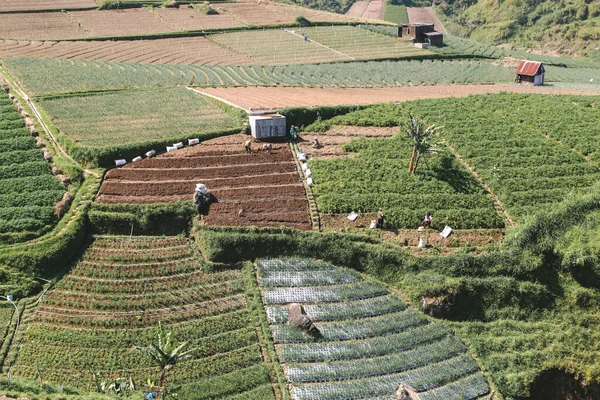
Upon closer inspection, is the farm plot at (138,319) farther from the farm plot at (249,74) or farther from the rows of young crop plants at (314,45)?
the rows of young crop plants at (314,45)

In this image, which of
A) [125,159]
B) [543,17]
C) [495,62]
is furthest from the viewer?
[543,17]

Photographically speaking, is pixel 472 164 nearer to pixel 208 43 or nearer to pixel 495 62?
pixel 495 62

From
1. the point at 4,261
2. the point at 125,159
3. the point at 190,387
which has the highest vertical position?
the point at 125,159

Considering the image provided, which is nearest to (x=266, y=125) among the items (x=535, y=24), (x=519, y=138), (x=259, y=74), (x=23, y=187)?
(x=23, y=187)

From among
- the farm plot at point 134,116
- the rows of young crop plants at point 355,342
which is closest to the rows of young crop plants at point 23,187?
the farm plot at point 134,116

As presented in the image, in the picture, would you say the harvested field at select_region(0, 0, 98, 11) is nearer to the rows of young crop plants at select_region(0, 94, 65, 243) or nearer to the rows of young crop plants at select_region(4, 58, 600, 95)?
the rows of young crop plants at select_region(4, 58, 600, 95)

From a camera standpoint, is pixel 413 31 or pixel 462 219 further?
pixel 413 31

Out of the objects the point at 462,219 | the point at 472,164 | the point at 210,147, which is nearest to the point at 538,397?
the point at 462,219
